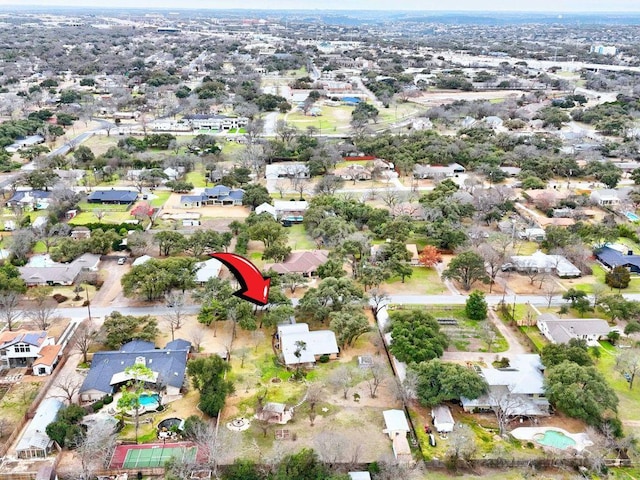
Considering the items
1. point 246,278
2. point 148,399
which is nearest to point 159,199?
point 148,399

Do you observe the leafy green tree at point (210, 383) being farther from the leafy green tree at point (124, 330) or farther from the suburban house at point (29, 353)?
the suburban house at point (29, 353)

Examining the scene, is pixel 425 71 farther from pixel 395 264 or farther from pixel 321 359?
pixel 321 359

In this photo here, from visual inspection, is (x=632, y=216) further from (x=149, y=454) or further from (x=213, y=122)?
(x=213, y=122)

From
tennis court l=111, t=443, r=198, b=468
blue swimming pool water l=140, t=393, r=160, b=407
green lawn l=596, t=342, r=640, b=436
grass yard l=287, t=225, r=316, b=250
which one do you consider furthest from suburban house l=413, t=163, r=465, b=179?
tennis court l=111, t=443, r=198, b=468

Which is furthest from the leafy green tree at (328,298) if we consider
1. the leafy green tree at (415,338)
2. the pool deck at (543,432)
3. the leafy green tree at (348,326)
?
the pool deck at (543,432)

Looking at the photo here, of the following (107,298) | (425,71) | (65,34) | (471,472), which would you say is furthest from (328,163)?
(65,34)
